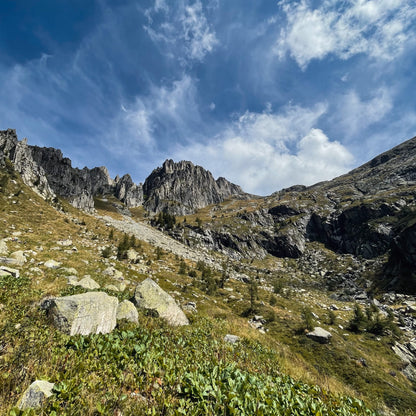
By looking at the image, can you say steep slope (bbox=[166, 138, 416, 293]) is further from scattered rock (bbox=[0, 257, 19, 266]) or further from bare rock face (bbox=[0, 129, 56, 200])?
scattered rock (bbox=[0, 257, 19, 266])

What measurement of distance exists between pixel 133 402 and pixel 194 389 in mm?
1381

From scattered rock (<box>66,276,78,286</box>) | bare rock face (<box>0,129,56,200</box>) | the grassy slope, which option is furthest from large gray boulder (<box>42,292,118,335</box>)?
bare rock face (<box>0,129,56,200</box>)

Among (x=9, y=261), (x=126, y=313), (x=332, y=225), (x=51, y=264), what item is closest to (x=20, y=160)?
(x=51, y=264)

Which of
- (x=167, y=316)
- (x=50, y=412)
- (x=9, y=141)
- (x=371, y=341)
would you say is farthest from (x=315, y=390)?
(x=9, y=141)

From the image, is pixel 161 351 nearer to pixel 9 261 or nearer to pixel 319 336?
pixel 9 261

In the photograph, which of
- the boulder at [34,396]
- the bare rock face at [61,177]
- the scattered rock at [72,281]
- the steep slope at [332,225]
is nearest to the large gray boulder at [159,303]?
the scattered rock at [72,281]

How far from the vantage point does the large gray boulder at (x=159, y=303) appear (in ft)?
39.9

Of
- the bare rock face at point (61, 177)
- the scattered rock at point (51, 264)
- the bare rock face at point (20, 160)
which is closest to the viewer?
the scattered rock at point (51, 264)

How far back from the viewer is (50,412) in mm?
3256

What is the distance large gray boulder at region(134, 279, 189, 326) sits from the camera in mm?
12148

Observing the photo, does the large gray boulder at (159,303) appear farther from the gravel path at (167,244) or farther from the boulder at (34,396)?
the gravel path at (167,244)

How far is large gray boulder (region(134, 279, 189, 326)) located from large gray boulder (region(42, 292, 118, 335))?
381 cm

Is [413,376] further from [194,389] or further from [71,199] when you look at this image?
[71,199]

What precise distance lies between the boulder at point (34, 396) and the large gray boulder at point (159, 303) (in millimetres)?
8633
